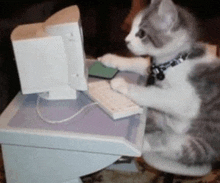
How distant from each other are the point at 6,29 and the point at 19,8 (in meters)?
0.15

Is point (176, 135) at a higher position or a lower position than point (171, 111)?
lower

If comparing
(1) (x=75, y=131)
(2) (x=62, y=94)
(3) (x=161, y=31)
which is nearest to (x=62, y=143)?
(1) (x=75, y=131)

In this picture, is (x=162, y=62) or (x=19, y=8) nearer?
(x=162, y=62)

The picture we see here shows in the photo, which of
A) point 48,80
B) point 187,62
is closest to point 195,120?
point 187,62

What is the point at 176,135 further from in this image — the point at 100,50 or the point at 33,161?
the point at 100,50

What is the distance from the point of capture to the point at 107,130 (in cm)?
89

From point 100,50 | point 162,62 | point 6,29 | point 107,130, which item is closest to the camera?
point 107,130

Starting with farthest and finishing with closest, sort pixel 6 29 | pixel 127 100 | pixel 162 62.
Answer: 1. pixel 6 29
2. pixel 162 62
3. pixel 127 100

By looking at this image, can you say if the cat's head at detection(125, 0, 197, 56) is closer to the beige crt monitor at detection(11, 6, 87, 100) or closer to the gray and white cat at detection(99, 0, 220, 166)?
the gray and white cat at detection(99, 0, 220, 166)

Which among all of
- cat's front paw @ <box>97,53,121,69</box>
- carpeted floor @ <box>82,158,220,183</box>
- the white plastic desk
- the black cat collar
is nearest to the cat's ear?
the black cat collar

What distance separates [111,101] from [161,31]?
0.35 m

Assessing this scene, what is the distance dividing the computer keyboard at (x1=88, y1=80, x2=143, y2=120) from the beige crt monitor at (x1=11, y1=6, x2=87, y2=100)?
7cm

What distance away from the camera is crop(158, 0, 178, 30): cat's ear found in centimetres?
100

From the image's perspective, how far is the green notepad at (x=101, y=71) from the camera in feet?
3.92
